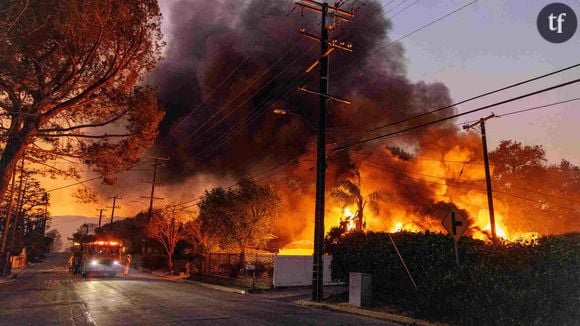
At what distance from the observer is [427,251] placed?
13.3 metres

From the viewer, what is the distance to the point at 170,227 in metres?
40.8

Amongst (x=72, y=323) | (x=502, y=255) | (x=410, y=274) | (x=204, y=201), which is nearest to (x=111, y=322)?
(x=72, y=323)

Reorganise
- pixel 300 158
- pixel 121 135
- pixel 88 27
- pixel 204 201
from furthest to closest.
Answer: pixel 300 158 → pixel 204 201 → pixel 121 135 → pixel 88 27

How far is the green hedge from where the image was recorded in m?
9.06

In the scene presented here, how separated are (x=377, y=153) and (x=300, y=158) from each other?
11621 mm

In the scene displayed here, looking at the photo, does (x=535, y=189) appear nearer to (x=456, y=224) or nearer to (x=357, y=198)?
(x=357, y=198)

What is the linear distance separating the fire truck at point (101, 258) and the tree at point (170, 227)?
9.38 metres

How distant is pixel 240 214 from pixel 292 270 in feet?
42.9

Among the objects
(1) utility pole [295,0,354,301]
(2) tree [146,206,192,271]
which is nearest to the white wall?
(1) utility pole [295,0,354,301]

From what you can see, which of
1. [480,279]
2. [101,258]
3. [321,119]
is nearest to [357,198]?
[101,258]

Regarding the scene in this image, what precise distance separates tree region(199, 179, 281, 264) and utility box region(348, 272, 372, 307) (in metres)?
20.7

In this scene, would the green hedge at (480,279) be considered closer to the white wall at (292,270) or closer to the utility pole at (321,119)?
the utility pole at (321,119)

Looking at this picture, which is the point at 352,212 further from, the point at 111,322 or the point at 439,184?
the point at 111,322

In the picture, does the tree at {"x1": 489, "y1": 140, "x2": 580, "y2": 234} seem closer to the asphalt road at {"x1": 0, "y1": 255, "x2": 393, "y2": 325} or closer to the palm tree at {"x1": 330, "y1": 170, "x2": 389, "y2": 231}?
the palm tree at {"x1": 330, "y1": 170, "x2": 389, "y2": 231}
